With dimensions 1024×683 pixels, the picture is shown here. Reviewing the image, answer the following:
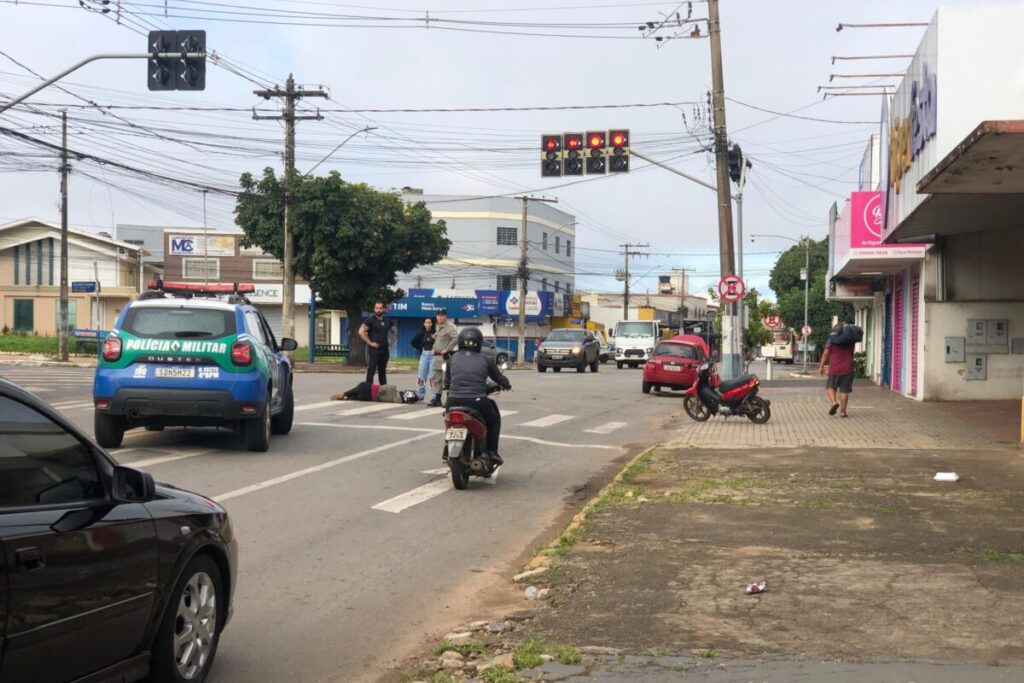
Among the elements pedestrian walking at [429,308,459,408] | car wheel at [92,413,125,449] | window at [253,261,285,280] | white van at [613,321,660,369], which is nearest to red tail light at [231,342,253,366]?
car wheel at [92,413,125,449]

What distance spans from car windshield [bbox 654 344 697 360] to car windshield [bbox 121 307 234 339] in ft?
57.6

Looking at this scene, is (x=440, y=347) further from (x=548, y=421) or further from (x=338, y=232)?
(x=338, y=232)

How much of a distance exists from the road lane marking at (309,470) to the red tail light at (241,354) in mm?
1442

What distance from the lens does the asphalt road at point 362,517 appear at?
6223 mm

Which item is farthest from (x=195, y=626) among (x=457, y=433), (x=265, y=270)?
(x=265, y=270)

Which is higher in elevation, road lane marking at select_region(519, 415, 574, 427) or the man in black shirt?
the man in black shirt

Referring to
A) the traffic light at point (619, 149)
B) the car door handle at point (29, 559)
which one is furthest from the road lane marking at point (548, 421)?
the car door handle at point (29, 559)

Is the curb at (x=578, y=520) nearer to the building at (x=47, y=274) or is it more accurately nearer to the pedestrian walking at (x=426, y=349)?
the pedestrian walking at (x=426, y=349)

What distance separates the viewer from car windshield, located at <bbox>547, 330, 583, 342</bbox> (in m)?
44.0

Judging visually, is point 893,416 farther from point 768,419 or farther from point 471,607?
point 471,607

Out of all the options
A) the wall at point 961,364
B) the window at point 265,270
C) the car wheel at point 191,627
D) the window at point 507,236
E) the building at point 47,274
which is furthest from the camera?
the window at point 507,236

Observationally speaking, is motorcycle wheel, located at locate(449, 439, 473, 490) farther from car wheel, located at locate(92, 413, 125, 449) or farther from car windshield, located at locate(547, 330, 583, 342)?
car windshield, located at locate(547, 330, 583, 342)

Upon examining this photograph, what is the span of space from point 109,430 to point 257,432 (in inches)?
66.1

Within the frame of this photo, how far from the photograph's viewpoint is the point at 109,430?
12.8 meters
